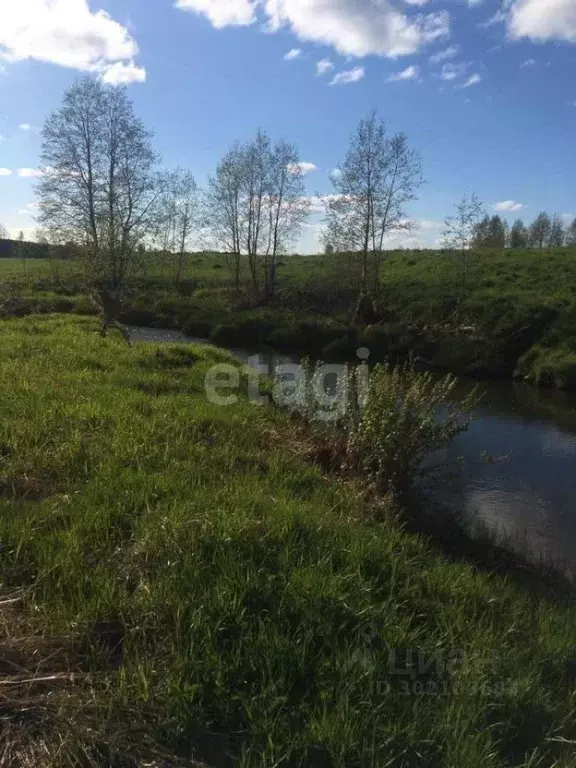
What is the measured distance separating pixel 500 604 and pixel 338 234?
20.6 m

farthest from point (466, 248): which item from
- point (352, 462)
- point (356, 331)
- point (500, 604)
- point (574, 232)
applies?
point (574, 232)

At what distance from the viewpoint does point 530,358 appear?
16781mm

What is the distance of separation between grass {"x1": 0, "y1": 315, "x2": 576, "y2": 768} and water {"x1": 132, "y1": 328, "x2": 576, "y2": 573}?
2.13 m

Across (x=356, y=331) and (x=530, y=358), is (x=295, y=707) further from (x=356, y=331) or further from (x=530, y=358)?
(x=356, y=331)

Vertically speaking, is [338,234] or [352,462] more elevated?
[338,234]

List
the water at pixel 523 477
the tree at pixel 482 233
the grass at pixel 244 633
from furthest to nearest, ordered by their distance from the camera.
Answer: the tree at pixel 482 233
the water at pixel 523 477
the grass at pixel 244 633

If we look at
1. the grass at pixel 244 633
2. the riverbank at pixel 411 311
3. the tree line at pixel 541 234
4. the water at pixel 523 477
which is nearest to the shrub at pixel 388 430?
the water at pixel 523 477

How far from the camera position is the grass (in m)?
2.22

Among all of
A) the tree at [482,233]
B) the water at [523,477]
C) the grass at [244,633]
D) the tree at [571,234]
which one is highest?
the tree at [571,234]

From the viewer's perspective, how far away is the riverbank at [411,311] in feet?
56.6

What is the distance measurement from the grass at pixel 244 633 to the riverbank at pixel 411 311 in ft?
38.6

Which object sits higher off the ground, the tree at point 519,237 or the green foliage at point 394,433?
the tree at point 519,237

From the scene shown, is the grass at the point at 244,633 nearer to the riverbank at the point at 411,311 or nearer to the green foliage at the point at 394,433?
the green foliage at the point at 394,433

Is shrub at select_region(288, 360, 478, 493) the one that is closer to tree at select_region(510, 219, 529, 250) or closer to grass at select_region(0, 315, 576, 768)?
grass at select_region(0, 315, 576, 768)
